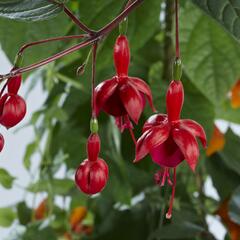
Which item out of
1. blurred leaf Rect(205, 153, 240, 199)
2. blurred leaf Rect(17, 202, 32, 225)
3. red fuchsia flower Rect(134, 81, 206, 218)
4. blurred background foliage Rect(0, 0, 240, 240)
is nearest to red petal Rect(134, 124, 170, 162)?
red fuchsia flower Rect(134, 81, 206, 218)

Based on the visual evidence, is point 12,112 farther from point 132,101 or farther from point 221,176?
point 221,176

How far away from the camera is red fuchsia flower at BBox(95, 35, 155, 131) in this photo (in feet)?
1.20

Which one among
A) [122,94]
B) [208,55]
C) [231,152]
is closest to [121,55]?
[122,94]

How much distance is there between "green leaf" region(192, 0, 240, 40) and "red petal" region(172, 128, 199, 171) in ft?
0.21

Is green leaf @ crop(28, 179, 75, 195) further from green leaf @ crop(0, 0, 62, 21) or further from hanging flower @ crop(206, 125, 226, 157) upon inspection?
green leaf @ crop(0, 0, 62, 21)

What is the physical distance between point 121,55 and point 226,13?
0.06 m

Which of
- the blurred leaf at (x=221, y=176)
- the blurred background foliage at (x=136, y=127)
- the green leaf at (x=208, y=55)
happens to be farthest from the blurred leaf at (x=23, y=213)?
the green leaf at (x=208, y=55)

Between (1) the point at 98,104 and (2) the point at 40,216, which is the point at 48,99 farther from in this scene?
(1) the point at 98,104

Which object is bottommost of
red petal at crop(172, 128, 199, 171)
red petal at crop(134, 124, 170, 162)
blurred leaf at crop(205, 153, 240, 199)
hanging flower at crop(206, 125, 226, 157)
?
blurred leaf at crop(205, 153, 240, 199)

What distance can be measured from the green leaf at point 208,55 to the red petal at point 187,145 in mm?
313

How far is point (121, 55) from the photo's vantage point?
39cm

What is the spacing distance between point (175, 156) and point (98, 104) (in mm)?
51

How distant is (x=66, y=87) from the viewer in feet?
2.97

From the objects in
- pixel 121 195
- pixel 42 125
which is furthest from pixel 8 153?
pixel 121 195
